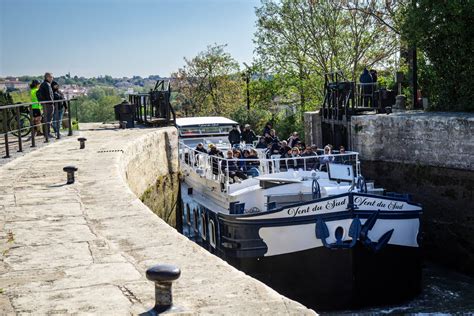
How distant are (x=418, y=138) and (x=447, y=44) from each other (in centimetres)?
283

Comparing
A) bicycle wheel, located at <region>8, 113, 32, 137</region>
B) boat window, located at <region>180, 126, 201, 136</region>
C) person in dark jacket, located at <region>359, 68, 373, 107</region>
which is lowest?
boat window, located at <region>180, 126, 201, 136</region>

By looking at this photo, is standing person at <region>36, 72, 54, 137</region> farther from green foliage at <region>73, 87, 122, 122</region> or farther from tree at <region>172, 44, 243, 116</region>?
green foliage at <region>73, 87, 122, 122</region>

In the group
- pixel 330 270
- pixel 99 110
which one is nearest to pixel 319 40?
pixel 330 270

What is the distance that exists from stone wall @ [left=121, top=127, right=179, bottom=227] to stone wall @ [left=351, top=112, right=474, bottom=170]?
5.34 meters

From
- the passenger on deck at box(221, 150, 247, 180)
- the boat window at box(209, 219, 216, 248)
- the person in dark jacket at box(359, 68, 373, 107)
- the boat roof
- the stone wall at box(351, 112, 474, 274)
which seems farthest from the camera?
the boat roof

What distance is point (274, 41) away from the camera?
111ft

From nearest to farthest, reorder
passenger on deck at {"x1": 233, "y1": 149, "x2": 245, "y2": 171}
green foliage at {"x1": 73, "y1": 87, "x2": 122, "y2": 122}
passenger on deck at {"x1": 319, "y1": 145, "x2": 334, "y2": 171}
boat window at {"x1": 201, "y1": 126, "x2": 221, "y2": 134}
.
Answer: passenger on deck at {"x1": 319, "y1": 145, "x2": 334, "y2": 171}
passenger on deck at {"x1": 233, "y1": 149, "x2": 245, "y2": 171}
boat window at {"x1": 201, "y1": 126, "x2": 221, "y2": 134}
green foliage at {"x1": 73, "y1": 87, "x2": 122, "y2": 122}

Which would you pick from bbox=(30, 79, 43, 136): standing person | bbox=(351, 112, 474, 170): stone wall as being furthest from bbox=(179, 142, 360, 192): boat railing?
bbox=(30, 79, 43, 136): standing person

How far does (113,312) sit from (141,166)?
12.0 metres

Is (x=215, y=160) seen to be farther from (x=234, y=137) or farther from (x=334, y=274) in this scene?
(x=334, y=274)

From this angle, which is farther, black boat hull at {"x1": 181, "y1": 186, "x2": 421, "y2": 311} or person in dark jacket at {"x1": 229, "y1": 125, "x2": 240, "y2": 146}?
person in dark jacket at {"x1": 229, "y1": 125, "x2": 240, "y2": 146}

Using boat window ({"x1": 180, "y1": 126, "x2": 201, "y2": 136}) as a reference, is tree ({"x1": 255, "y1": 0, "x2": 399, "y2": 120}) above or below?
above

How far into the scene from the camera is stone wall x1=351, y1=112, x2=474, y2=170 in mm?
16797

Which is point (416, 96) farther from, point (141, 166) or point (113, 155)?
point (113, 155)
